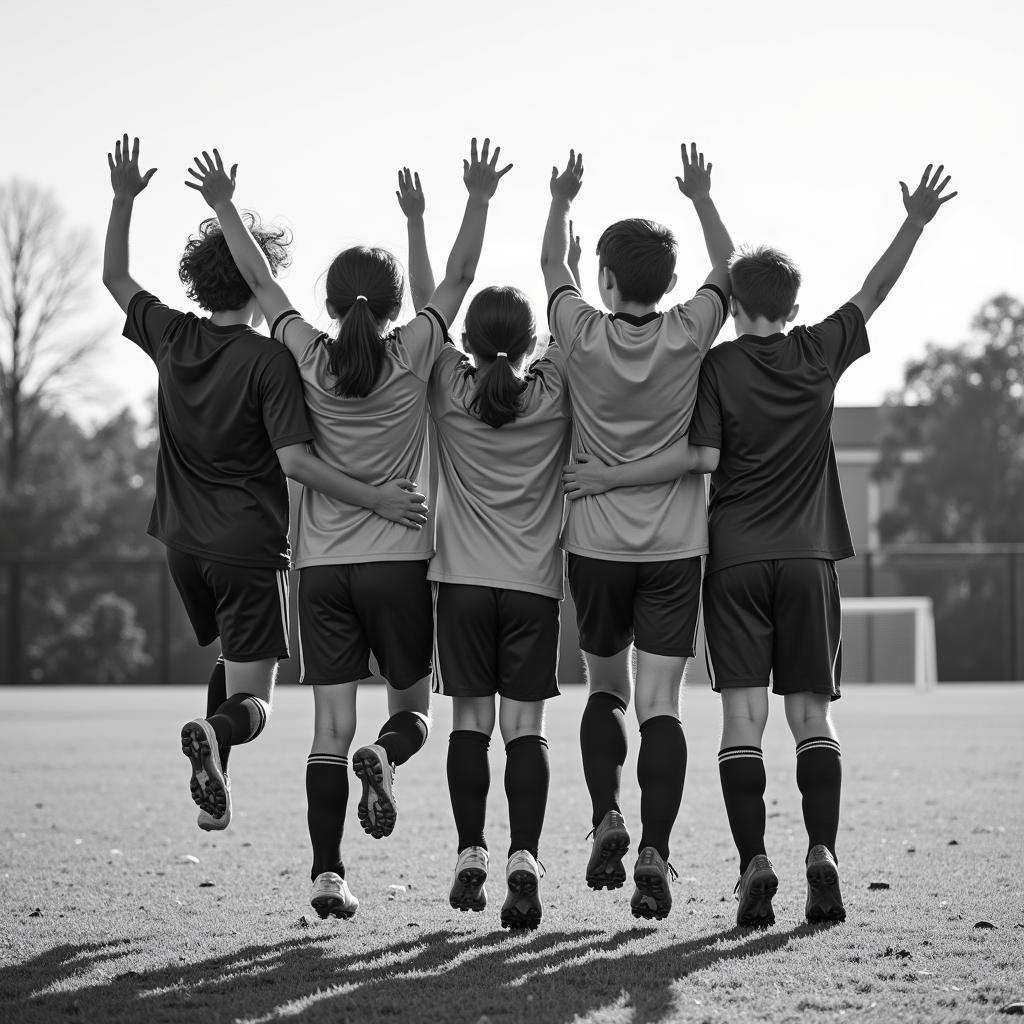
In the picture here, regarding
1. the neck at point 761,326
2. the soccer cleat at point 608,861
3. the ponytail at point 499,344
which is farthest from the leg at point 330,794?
the neck at point 761,326

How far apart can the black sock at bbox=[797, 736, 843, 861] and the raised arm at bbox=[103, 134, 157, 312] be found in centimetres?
272

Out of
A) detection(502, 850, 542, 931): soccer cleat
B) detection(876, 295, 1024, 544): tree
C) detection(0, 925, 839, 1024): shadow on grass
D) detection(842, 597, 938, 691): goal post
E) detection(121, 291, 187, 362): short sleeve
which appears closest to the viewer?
detection(0, 925, 839, 1024): shadow on grass

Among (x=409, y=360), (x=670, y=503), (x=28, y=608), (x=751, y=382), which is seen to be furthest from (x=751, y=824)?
(x=28, y=608)

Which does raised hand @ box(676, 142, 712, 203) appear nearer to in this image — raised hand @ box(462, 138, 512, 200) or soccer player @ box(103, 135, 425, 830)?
raised hand @ box(462, 138, 512, 200)

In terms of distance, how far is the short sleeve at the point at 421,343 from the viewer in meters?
4.39

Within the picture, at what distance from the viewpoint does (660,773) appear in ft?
13.9

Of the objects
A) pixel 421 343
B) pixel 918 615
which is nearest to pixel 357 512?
pixel 421 343

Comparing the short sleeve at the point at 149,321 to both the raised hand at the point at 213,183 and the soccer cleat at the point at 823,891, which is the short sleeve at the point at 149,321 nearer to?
the raised hand at the point at 213,183

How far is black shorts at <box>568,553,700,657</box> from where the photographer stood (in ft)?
14.1

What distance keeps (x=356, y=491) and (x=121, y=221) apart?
1.40 meters

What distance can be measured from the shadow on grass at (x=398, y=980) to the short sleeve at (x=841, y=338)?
5.75 feet

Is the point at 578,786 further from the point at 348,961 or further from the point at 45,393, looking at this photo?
the point at 45,393

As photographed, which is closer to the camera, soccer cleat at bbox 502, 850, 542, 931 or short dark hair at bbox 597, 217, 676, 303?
soccer cleat at bbox 502, 850, 542, 931

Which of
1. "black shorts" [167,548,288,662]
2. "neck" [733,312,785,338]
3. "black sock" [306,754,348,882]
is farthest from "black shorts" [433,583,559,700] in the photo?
"neck" [733,312,785,338]
